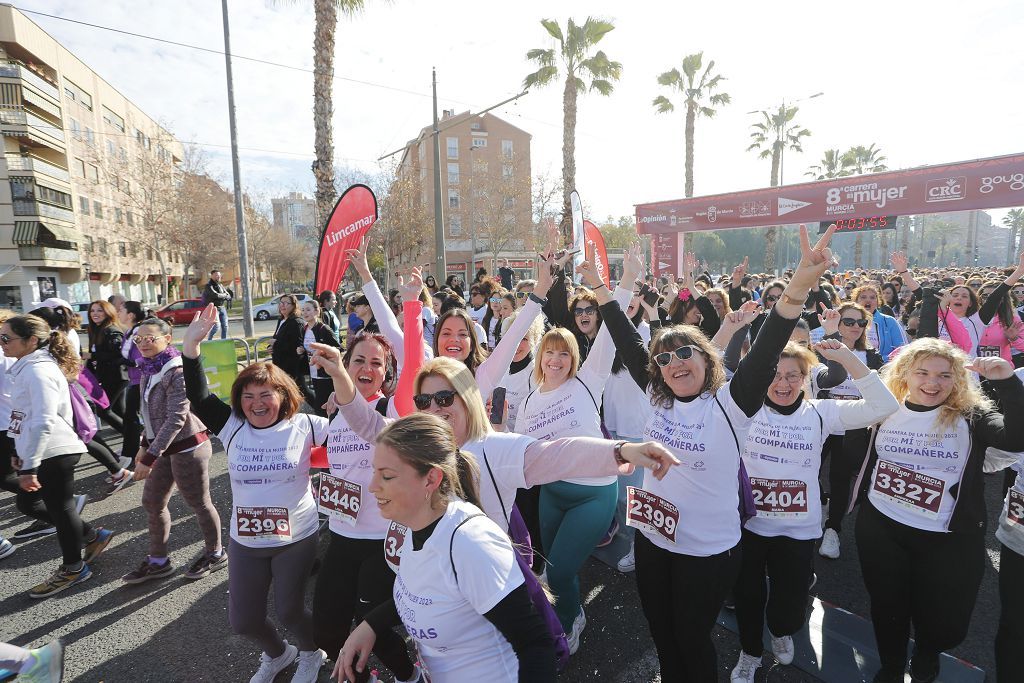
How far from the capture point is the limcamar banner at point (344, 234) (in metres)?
4.83

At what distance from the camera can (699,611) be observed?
2.38m

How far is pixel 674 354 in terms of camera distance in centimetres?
257

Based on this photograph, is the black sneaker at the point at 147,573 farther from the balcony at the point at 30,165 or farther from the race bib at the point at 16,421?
the balcony at the point at 30,165

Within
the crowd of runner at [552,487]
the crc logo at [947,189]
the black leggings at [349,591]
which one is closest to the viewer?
the crowd of runner at [552,487]

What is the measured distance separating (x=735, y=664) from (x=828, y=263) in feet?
7.60

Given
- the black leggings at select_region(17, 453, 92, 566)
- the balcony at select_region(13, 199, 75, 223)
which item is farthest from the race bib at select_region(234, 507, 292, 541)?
the balcony at select_region(13, 199, 75, 223)

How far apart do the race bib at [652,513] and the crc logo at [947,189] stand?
18466mm

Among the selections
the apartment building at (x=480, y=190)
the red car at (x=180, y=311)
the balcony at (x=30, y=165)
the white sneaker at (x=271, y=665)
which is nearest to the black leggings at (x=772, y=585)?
the white sneaker at (x=271, y=665)

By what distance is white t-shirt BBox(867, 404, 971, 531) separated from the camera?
2.60m

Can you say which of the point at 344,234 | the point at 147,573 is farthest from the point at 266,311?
the point at 147,573

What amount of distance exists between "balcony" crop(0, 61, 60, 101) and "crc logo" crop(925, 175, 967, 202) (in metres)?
45.7

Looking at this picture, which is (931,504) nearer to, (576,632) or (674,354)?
(674,354)

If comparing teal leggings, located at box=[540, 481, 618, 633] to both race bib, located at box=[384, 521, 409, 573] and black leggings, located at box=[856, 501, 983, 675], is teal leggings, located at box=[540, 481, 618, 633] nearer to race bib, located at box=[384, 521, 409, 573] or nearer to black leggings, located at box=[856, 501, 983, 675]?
race bib, located at box=[384, 521, 409, 573]

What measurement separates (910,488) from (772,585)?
2.84 feet
